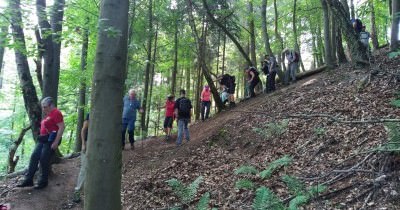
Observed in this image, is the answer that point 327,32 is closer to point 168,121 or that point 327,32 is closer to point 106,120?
point 168,121

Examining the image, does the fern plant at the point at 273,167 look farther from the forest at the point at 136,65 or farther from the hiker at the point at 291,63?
the hiker at the point at 291,63

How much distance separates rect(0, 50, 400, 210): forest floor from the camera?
5.43m

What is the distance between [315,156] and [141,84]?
1594cm

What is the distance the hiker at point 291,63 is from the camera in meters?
15.0

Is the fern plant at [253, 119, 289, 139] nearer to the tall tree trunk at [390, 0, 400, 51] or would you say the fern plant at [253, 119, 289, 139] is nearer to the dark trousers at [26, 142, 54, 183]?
the tall tree trunk at [390, 0, 400, 51]

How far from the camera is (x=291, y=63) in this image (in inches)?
612

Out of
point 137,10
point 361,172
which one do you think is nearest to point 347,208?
point 361,172

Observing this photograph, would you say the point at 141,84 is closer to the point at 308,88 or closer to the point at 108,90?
the point at 308,88

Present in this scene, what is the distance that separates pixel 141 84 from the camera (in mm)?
21656

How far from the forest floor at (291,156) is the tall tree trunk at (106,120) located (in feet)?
6.72

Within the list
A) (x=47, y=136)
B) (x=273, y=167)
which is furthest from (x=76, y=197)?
(x=273, y=167)

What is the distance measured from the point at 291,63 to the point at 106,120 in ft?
43.0

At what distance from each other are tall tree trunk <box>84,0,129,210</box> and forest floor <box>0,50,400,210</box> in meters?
2.05

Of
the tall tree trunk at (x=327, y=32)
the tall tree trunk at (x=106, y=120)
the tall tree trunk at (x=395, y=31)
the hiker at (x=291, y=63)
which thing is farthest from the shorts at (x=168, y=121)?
the tall tree trunk at (x=106, y=120)
